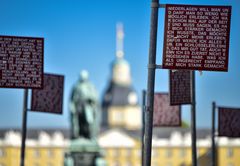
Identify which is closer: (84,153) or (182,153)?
(84,153)

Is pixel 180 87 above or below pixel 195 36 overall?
below

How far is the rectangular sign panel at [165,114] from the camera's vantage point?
25594 millimetres

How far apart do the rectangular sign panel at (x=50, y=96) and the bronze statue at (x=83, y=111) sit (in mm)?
21954

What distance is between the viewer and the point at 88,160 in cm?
4684

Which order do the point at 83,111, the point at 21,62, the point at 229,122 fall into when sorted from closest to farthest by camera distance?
the point at 21,62 < the point at 229,122 < the point at 83,111

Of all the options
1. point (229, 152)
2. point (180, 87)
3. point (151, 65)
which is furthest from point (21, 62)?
point (229, 152)

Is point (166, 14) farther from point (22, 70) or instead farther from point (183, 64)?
point (22, 70)

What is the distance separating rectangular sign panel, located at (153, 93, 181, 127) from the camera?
25.6 m

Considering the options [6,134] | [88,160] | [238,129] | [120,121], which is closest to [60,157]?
[6,134]

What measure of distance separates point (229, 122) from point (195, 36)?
33.3 feet

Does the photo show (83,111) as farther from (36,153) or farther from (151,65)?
(36,153)

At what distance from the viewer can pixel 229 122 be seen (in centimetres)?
2648

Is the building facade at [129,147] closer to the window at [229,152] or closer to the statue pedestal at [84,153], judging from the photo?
the window at [229,152]

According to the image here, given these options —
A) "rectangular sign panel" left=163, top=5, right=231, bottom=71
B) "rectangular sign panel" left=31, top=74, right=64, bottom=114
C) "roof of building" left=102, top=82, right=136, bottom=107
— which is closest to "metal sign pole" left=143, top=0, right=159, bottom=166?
"rectangular sign panel" left=163, top=5, right=231, bottom=71
